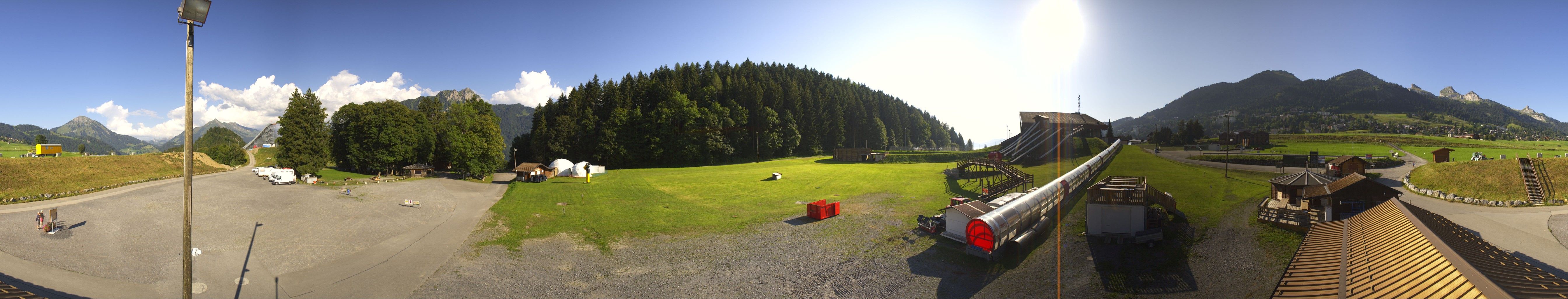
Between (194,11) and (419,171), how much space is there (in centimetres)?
4031

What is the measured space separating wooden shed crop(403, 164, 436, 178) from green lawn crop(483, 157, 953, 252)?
38.2ft

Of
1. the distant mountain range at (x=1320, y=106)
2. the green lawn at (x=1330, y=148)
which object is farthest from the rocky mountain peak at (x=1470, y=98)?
the green lawn at (x=1330, y=148)

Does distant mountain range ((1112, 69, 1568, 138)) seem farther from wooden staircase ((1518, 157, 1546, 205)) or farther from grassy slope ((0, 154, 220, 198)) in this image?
grassy slope ((0, 154, 220, 198))

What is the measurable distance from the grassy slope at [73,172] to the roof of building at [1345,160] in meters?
59.9

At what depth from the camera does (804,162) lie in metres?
54.2

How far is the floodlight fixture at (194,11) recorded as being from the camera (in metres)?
6.53

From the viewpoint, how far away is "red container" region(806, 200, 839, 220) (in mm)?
18641

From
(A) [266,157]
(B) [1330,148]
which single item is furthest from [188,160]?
(A) [266,157]

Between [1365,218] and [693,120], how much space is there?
5449cm

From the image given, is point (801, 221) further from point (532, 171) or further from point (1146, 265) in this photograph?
point (532, 171)

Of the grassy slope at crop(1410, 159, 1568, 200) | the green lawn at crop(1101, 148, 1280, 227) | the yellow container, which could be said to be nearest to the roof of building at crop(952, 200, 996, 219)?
the green lawn at crop(1101, 148, 1280, 227)

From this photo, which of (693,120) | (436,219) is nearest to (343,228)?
(436,219)

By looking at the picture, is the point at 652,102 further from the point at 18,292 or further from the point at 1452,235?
the point at 1452,235

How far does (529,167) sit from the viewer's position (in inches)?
1505
